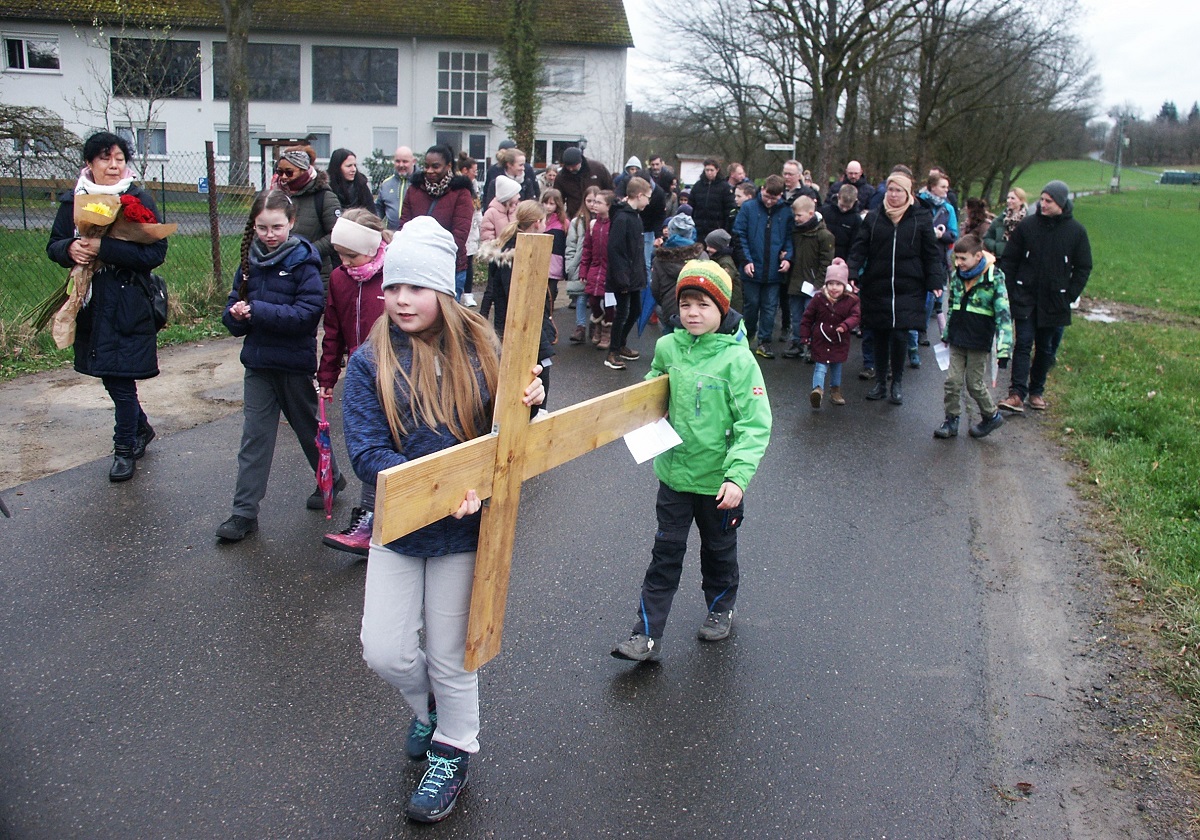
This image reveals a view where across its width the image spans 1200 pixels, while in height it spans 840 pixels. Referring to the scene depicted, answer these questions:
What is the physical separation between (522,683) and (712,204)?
11.0m

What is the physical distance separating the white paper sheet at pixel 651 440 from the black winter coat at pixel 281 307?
234 cm

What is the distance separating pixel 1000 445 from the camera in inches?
311

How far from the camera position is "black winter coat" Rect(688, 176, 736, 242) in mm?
14000

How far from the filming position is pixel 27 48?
3869cm

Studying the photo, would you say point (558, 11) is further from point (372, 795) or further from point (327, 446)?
point (372, 795)

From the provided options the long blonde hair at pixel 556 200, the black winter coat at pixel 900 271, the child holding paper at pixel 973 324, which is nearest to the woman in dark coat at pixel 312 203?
the long blonde hair at pixel 556 200

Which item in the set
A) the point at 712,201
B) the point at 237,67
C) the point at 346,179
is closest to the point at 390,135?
the point at 237,67

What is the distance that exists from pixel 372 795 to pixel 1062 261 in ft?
25.4

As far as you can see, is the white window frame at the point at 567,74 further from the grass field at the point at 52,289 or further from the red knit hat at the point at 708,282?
the red knit hat at the point at 708,282

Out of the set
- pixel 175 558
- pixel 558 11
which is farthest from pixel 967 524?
pixel 558 11

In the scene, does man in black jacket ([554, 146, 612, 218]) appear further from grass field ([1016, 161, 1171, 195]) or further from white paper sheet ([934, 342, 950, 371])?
grass field ([1016, 161, 1171, 195])

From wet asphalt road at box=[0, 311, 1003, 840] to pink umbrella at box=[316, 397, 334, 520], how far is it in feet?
0.51

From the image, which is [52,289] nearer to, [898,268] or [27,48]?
[898,268]

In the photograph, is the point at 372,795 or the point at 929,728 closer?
the point at 372,795
